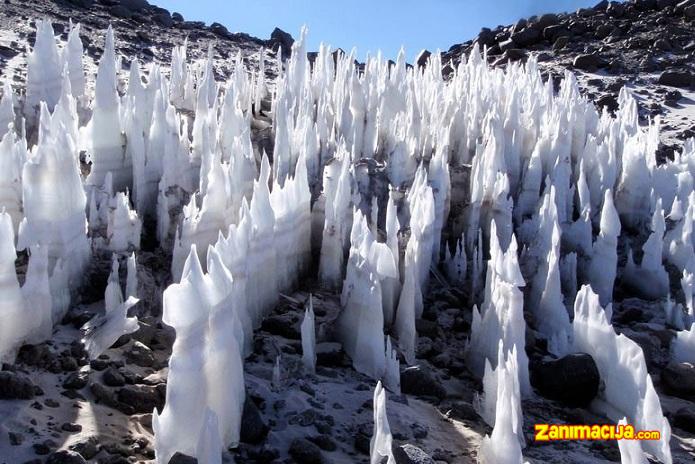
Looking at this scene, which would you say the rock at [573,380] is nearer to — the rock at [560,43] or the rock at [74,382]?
the rock at [74,382]

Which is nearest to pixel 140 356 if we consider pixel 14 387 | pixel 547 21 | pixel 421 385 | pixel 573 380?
pixel 14 387

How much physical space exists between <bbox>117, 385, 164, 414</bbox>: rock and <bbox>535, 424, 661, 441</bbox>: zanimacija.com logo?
2843mm

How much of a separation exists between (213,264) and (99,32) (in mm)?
19809

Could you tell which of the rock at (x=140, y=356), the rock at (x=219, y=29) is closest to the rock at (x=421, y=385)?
the rock at (x=140, y=356)

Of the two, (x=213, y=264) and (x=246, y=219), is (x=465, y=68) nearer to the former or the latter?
(x=246, y=219)

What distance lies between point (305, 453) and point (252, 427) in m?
0.41

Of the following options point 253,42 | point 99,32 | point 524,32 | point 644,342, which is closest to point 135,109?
point 644,342

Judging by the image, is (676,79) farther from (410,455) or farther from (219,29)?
(410,455)

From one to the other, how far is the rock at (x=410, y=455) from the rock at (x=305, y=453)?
0.49 meters

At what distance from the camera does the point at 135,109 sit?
8625 millimetres

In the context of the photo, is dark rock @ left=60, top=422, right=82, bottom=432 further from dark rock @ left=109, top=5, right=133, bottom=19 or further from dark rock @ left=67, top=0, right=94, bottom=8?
dark rock @ left=67, top=0, right=94, bottom=8

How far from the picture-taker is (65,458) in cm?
394

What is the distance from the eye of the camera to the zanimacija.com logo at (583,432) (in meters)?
5.69

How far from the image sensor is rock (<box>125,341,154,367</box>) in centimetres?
532
